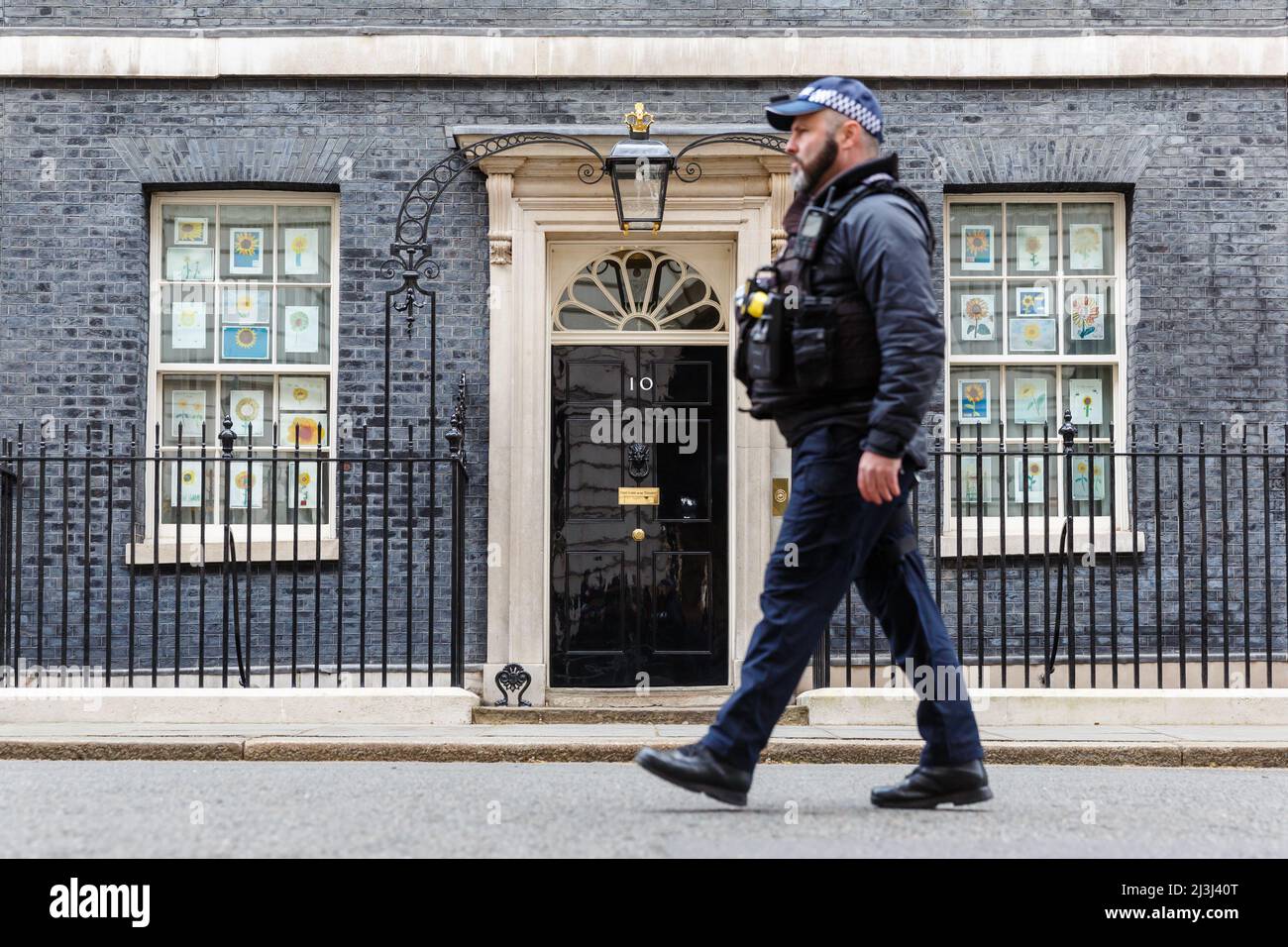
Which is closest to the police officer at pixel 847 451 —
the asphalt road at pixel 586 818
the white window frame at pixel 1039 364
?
the asphalt road at pixel 586 818

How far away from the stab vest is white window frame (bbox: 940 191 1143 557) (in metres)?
5.25

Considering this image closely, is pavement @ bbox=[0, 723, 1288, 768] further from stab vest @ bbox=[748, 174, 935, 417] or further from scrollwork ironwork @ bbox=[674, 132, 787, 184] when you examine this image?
scrollwork ironwork @ bbox=[674, 132, 787, 184]

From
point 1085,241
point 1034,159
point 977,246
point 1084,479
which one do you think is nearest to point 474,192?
point 977,246

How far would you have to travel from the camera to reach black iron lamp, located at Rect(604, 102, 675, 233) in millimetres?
8836

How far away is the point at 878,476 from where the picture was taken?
419 centimetres

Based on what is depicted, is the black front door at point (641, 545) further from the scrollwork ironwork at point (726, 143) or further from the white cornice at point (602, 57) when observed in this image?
the white cornice at point (602, 57)

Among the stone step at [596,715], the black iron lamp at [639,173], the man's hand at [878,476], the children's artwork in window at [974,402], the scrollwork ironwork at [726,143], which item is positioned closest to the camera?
the man's hand at [878,476]

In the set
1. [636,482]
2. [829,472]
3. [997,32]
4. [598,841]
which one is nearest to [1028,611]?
[636,482]

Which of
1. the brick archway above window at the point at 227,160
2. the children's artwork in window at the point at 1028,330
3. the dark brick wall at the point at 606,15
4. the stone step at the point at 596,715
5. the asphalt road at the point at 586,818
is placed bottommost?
the stone step at the point at 596,715

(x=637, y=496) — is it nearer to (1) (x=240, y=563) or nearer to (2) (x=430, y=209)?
(2) (x=430, y=209)

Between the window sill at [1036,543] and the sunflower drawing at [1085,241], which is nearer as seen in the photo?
Answer: the window sill at [1036,543]

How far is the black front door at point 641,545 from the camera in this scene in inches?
381

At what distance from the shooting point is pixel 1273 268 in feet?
31.9

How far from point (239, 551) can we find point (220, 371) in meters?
1.18
